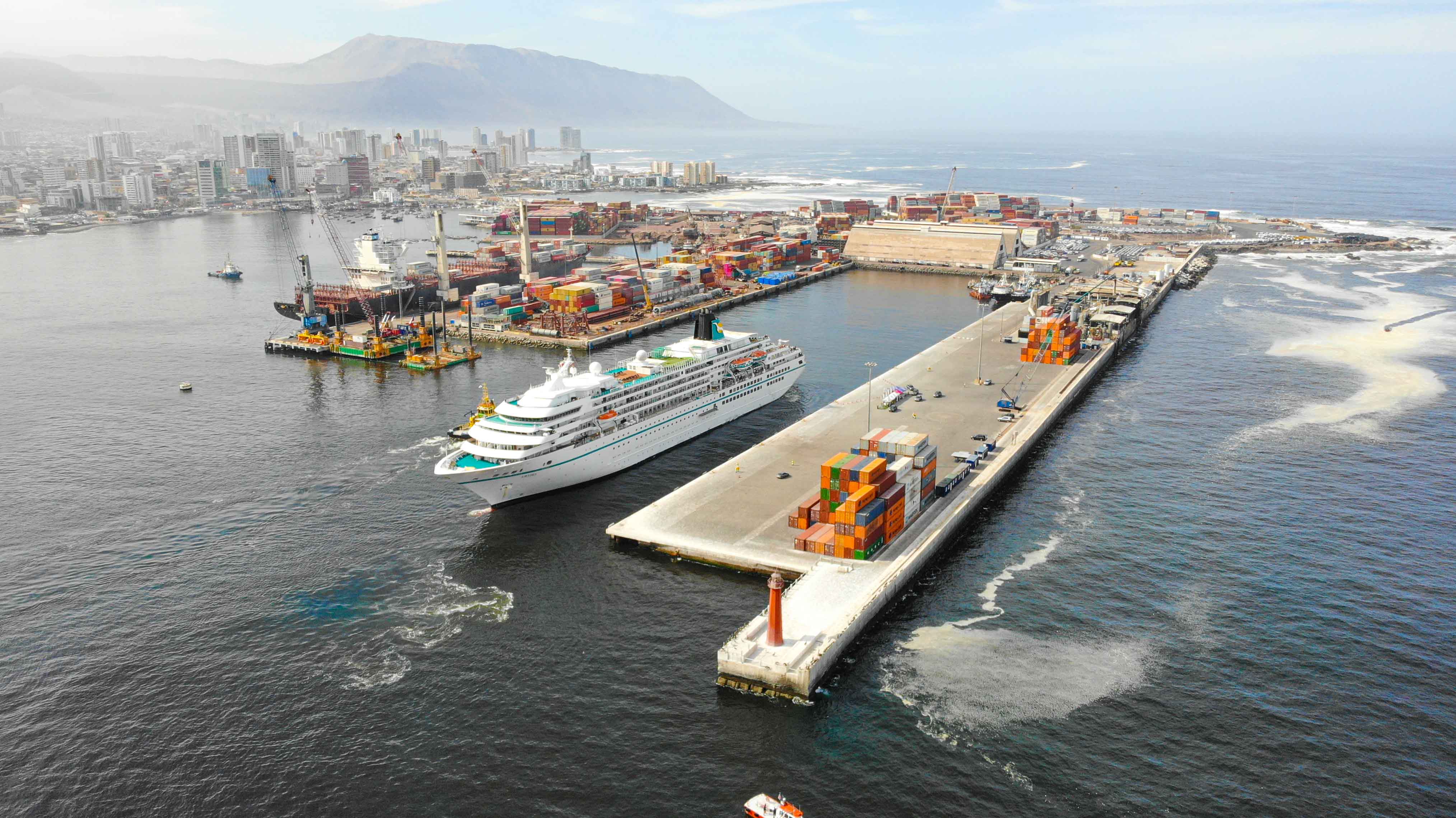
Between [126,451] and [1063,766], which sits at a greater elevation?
[126,451]

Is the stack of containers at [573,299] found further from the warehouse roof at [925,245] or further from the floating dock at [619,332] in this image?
the warehouse roof at [925,245]

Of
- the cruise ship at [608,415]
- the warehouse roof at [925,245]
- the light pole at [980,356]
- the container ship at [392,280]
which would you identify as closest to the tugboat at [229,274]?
the container ship at [392,280]

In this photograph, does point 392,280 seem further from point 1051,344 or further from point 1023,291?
point 1023,291

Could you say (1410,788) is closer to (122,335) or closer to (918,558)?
(918,558)

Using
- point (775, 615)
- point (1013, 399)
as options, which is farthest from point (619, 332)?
point (775, 615)

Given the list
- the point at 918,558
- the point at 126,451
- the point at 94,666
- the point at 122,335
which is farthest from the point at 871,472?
the point at 122,335

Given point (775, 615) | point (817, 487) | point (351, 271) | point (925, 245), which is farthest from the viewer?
point (925, 245)
